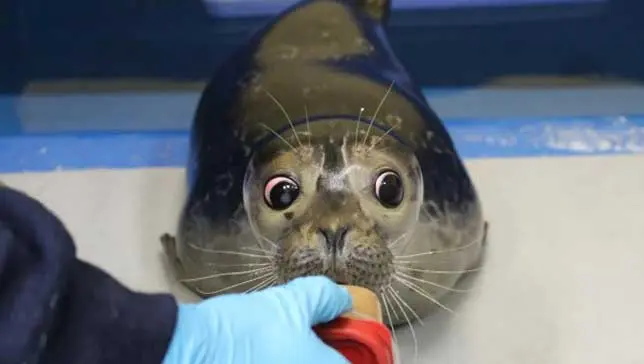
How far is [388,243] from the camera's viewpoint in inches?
47.5

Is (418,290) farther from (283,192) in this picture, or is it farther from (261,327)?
(261,327)

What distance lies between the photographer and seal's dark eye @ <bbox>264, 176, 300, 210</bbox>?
1.22 meters

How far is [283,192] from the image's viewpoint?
1218 mm

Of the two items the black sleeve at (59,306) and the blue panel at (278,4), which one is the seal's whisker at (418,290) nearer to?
the black sleeve at (59,306)

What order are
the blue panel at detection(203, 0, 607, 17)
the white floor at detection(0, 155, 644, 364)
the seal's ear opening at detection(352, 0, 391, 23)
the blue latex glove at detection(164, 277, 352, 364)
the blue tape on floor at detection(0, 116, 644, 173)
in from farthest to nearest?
the blue panel at detection(203, 0, 607, 17) < the blue tape on floor at detection(0, 116, 644, 173) < the seal's ear opening at detection(352, 0, 391, 23) < the white floor at detection(0, 155, 644, 364) < the blue latex glove at detection(164, 277, 352, 364)

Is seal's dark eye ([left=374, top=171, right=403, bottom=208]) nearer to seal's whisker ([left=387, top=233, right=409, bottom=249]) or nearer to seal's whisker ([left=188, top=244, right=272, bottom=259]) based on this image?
seal's whisker ([left=387, top=233, right=409, bottom=249])

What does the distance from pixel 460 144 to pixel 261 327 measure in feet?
2.95

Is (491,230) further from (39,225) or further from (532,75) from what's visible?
(39,225)

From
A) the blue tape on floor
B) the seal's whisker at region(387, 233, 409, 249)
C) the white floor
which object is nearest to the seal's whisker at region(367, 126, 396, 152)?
the seal's whisker at region(387, 233, 409, 249)

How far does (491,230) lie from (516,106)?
0.42 meters

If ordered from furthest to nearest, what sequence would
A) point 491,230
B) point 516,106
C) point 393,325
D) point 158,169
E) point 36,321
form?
1. point 516,106
2. point 158,169
3. point 491,230
4. point 393,325
5. point 36,321

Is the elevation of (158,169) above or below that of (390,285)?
below

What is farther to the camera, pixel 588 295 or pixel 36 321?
pixel 588 295

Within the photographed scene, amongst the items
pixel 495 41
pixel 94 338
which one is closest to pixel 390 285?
pixel 94 338
